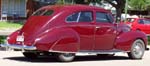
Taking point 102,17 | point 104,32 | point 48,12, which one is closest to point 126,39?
point 104,32

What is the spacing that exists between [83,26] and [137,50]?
101 inches

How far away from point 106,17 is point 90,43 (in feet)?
4.10

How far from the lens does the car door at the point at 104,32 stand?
15.7 metres

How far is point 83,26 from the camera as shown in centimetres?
1534

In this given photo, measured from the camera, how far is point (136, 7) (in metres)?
82.7

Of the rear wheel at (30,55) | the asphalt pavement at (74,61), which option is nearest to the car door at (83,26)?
the asphalt pavement at (74,61)

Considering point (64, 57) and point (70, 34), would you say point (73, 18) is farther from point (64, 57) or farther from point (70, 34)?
point (64, 57)

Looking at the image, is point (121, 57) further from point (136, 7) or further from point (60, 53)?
point (136, 7)

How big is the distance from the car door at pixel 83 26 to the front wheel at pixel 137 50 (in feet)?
6.33

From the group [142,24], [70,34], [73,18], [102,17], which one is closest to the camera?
[70,34]

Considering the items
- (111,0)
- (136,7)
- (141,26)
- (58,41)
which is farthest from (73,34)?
(136,7)

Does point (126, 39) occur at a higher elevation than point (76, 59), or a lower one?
higher

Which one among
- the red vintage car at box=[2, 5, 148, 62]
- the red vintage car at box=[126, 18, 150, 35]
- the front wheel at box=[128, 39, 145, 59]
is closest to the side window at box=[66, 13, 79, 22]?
the red vintage car at box=[2, 5, 148, 62]

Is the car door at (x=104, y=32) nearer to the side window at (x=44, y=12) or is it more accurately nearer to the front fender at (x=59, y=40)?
the front fender at (x=59, y=40)
